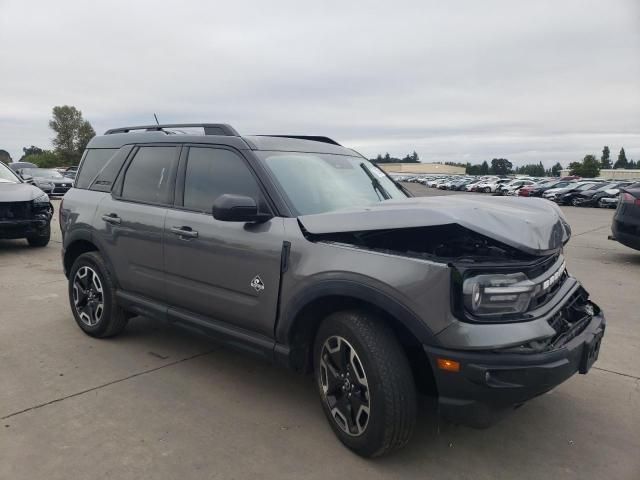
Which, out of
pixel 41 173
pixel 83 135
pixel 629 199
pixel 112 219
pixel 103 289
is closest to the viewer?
pixel 112 219

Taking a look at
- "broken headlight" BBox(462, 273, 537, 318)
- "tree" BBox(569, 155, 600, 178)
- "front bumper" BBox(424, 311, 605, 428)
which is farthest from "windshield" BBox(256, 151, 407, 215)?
"tree" BBox(569, 155, 600, 178)

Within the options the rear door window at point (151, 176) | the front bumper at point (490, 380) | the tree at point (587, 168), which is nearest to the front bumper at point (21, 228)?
the rear door window at point (151, 176)

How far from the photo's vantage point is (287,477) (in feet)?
8.68

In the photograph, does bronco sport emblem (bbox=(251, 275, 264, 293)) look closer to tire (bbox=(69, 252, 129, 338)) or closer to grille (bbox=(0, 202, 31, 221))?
tire (bbox=(69, 252, 129, 338))

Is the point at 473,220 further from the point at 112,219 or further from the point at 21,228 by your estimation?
the point at 21,228

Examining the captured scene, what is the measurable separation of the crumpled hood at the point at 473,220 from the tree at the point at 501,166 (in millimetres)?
151081

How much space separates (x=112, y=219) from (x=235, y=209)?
68.9 inches

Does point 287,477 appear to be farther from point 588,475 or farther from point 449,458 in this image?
point 588,475

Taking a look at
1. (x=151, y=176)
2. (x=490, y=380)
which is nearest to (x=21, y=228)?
(x=151, y=176)

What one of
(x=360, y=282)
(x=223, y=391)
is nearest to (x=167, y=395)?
(x=223, y=391)

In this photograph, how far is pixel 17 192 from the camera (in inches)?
340

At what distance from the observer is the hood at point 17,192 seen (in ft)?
27.7

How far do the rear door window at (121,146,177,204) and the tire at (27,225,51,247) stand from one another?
5.85 metres

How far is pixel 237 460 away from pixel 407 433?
0.93 meters
